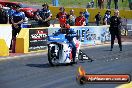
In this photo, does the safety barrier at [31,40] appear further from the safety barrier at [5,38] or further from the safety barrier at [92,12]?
the safety barrier at [92,12]

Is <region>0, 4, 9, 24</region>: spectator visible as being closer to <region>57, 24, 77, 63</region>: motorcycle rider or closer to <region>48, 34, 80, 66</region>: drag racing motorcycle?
<region>57, 24, 77, 63</region>: motorcycle rider

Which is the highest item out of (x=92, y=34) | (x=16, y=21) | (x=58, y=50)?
(x=16, y=21)

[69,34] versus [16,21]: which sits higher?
[16,21]

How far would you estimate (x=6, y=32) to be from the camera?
21.0 metres

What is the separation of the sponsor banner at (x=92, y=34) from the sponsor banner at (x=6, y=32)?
497 centimetres

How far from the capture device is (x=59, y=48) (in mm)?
16469

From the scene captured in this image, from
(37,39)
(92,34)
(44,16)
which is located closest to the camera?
(37,39)

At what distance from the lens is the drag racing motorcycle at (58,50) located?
16.3m

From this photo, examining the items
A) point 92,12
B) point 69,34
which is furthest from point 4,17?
point 92,12

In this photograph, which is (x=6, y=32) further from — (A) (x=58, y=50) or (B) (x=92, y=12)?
(B) (x=92, y=12)

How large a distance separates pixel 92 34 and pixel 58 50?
1110 centimetres

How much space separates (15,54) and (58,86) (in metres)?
8.39

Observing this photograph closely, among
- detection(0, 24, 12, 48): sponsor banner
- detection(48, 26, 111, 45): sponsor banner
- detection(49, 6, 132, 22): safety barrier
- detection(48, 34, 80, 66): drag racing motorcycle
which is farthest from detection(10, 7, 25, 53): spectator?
detection(49, 6, 132, 22): safety barrier

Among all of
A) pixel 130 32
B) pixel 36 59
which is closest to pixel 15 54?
pixel 36 59
